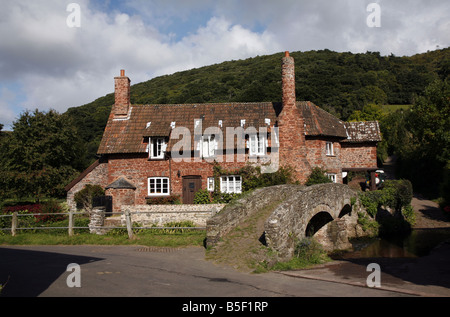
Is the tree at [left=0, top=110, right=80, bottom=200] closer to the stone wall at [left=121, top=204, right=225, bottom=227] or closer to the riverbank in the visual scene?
the stone wall at [left=121, top=204, right=225, bottom=227]

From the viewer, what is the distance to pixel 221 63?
104 metres

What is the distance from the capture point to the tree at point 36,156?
98.7 feet

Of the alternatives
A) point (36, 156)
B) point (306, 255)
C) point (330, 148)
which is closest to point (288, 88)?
point (330, 148)

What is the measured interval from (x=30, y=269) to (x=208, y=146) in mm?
14998

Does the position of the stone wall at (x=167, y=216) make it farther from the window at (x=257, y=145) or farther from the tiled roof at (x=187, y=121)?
the window at (x=257, y=145)

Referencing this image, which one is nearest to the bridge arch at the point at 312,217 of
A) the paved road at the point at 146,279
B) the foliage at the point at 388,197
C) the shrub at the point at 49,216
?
the foliage at the point at 388,197

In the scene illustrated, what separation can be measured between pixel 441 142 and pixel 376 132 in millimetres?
7244

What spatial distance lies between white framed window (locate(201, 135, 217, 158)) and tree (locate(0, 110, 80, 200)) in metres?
15.5

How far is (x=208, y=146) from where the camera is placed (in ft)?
78.6

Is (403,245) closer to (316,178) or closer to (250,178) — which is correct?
(316,178)

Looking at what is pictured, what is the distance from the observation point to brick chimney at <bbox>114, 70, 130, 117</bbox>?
991 inches

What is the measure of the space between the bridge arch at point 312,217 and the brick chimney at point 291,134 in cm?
351
